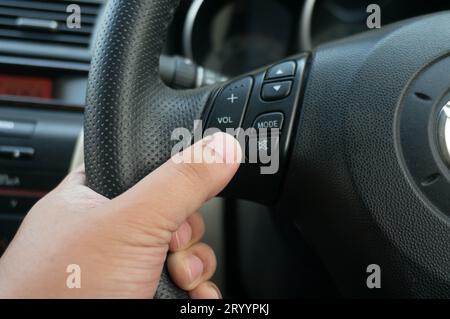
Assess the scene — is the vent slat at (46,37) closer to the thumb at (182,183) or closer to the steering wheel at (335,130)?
the steering wheel at (335,130)

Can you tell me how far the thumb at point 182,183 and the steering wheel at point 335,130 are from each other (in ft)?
0.14

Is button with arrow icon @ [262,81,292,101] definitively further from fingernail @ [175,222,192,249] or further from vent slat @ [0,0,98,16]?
vent slat @ [0,0,98,16]

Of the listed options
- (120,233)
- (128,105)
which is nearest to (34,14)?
(128,105)

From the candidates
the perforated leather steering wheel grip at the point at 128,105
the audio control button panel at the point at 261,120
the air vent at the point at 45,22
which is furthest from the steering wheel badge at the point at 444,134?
the air vent at the point at 45,22

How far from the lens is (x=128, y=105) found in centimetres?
65

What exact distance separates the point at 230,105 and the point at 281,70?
3.6 inches

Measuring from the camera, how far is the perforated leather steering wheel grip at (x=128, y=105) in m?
0.64

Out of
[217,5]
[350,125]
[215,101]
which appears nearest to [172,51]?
[217,5]

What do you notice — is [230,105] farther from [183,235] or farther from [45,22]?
[45,22]

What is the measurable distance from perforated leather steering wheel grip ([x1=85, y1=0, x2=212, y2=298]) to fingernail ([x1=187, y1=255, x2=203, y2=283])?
6 centimetres

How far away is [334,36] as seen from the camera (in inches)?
53.0

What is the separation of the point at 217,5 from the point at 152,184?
79cm
